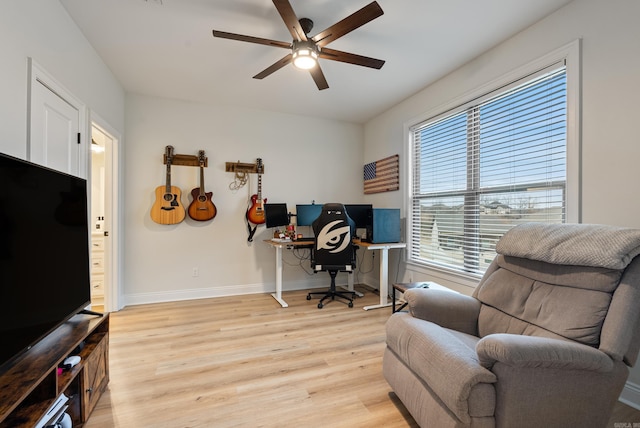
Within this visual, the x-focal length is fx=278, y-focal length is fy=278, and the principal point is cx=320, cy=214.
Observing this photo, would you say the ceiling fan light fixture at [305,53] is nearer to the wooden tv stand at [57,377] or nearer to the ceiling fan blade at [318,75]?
the ceiling fan blade at [318,75]

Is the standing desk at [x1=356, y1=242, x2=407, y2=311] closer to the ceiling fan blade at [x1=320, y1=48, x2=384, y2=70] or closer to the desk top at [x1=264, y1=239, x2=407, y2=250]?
the desk top at [x1=264, y1=239, x2=407, y2=250]

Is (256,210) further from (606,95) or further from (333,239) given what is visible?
(606,95)

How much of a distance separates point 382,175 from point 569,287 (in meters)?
2.82

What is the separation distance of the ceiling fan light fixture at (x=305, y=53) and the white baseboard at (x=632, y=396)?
2.94 meters

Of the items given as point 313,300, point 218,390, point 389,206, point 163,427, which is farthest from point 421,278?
point 163,427

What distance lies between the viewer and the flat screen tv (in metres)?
1.07

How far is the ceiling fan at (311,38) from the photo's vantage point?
1678 mm

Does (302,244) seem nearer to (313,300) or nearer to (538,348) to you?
(313,300)

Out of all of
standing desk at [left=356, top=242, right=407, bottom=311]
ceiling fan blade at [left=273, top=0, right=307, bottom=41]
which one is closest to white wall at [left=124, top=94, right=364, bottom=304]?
standing desk at [left=356, top=242, right=407, bottom=311]

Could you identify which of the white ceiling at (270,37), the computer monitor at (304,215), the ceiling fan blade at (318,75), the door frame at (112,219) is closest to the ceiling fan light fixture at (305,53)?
the ceiling fan blade at (318,75)

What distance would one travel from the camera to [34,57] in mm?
1641

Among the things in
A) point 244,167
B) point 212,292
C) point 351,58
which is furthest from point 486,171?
point 212,292

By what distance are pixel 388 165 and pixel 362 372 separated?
2734mm

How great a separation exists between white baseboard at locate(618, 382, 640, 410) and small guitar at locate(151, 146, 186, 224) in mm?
4171
